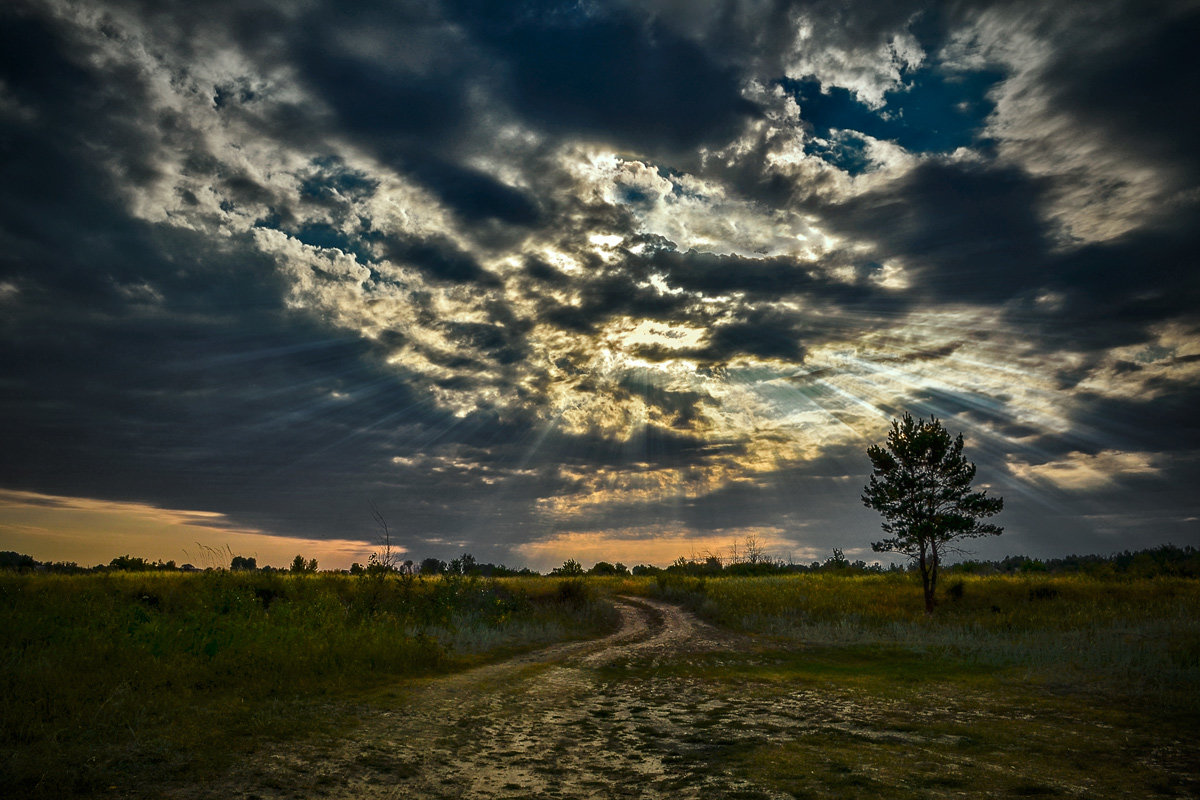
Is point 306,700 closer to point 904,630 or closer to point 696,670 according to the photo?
point 696,670

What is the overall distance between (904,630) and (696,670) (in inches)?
484

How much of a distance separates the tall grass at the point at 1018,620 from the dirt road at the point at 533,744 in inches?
338

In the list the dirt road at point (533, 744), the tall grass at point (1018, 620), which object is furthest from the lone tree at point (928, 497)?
the dirt road at point (533, 744)

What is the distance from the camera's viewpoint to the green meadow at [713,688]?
6547 mm

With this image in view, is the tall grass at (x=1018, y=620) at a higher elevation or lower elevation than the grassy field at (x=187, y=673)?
lower

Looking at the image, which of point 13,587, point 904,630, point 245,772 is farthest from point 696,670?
point 13,587

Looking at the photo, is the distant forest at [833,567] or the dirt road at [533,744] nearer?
the dirt road at [533,744]

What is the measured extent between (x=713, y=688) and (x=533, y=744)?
561 cm

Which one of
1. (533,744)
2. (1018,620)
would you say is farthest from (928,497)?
(533,744)

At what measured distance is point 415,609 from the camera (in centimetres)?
2134

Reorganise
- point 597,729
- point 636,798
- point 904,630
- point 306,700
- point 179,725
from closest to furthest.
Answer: point 636,798 < point 179,725 < point 597,729 < point 306,700 < point 904,630

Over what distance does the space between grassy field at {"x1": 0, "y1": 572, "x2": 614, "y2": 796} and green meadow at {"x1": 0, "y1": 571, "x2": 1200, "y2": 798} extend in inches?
1.8

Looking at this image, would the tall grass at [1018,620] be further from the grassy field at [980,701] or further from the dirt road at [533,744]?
the dirt road at [533,744]

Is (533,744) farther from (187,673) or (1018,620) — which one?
(1018,620)
